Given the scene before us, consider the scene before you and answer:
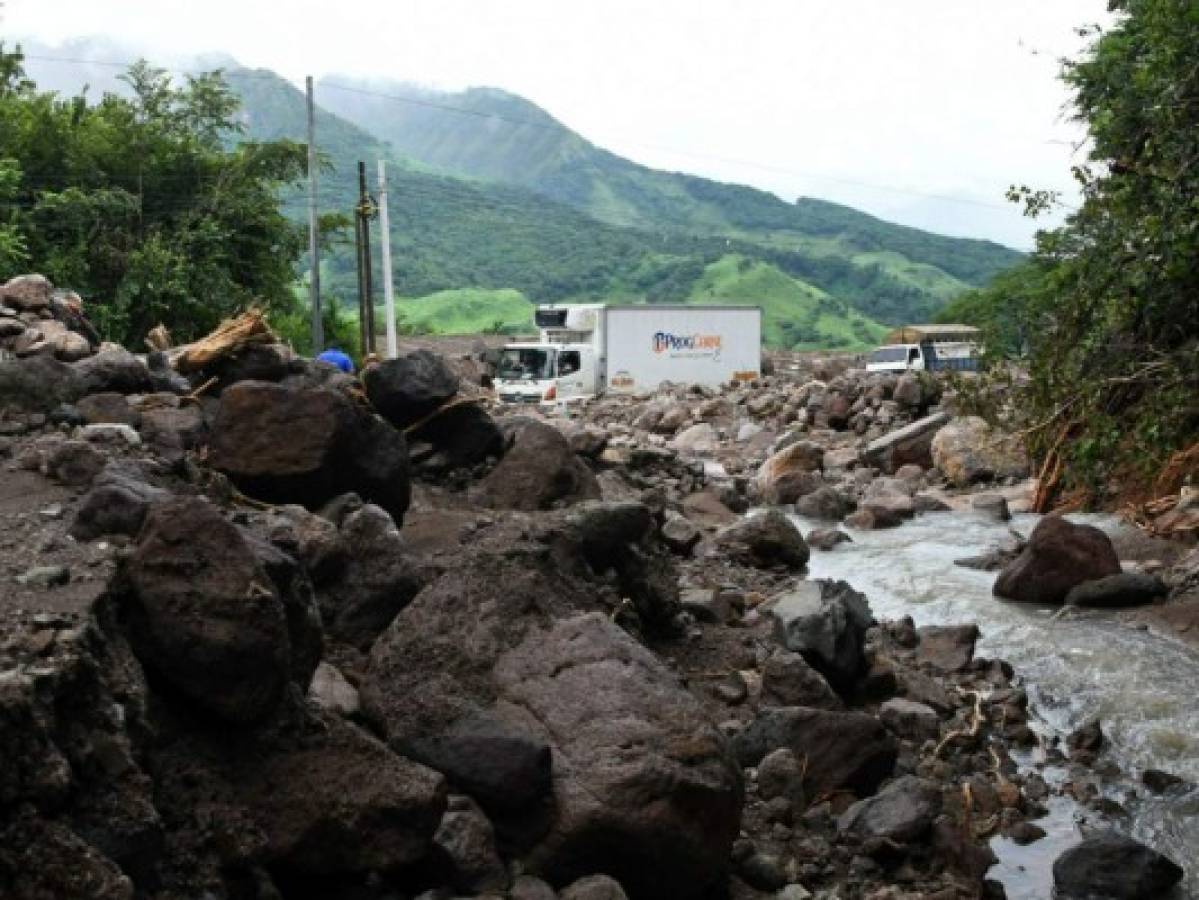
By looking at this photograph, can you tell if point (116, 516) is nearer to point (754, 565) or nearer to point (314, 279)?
point (754, 565)

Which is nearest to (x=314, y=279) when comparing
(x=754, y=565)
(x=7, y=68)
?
(x=7, y=68)

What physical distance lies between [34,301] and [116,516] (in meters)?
5.57

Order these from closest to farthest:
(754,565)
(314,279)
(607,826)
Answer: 1. (607,826)
2. (754,565)
3. (314,279)

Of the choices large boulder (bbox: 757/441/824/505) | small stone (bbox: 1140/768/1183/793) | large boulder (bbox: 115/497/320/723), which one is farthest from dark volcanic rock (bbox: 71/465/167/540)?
large boulder (bbox: 757/441/824/505)

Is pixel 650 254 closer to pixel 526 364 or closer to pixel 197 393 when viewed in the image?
pixel 526 364

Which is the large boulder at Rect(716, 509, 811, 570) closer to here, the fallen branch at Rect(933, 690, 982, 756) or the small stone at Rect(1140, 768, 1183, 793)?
the fallen branch at Rect(933, 690, 982, 756)

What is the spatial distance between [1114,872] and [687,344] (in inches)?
1506

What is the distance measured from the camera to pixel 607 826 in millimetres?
4789

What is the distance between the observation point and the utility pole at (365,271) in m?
32.2

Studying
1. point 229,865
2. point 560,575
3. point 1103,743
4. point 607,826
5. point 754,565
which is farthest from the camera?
point 754,565

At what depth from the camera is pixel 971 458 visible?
20.0 m

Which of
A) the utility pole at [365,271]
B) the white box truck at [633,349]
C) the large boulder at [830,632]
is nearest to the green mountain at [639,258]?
the white box truck at [633,349]

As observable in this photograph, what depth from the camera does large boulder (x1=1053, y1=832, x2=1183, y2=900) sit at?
5.80 m

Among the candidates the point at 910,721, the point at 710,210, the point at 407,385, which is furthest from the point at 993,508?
the point at 710,210
